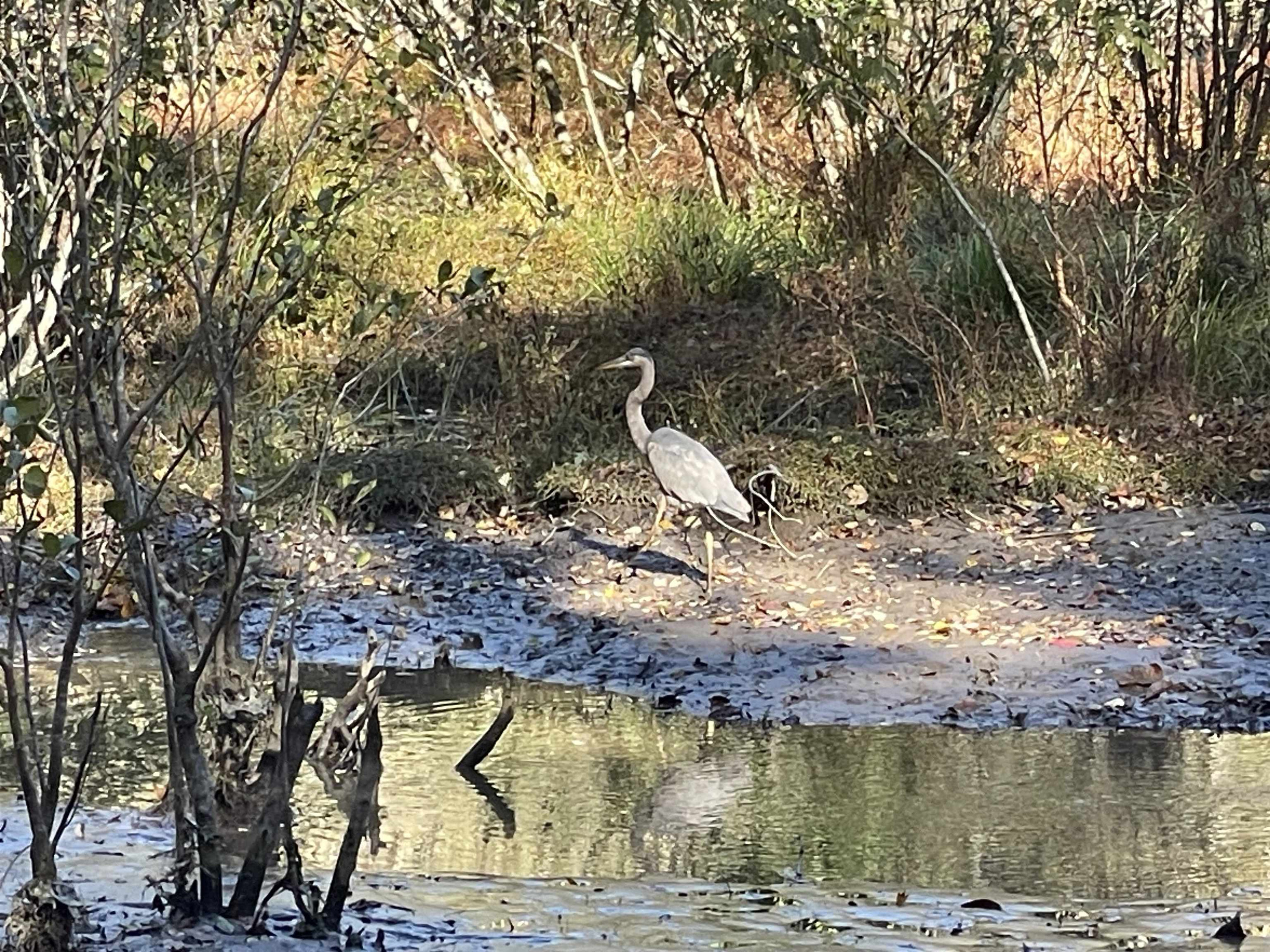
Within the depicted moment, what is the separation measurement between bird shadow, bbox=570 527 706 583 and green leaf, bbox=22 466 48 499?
20.0 feet

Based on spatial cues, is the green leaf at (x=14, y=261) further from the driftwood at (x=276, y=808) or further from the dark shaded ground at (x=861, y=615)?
the dark shaded ground at (x=861, y=615)

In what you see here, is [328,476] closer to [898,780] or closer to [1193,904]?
[898,780]

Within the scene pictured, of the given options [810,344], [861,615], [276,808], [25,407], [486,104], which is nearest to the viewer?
[25,407]

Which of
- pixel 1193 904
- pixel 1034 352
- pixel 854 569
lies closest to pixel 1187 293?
pixel 1034 352

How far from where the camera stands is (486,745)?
6711 mm

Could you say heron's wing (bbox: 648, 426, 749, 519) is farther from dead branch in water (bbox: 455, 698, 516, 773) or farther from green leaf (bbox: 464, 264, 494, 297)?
green leaf (bbox: 464, 264, 494, 297)

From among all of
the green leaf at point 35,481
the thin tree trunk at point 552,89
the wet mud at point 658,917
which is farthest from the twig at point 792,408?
the green leaf at point 35,481

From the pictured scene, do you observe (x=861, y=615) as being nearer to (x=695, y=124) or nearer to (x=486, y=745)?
(x=486, y=745)

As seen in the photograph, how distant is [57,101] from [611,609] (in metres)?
4.55

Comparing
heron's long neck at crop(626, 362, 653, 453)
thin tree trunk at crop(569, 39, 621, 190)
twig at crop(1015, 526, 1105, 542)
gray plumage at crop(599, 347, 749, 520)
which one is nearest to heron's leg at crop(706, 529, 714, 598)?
gray plumage at crop(599, 347, 749, 520)

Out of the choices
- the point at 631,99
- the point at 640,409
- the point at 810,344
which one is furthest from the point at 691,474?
the point at 631,99

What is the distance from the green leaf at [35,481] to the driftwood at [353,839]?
1017mm

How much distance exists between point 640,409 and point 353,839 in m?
6.83

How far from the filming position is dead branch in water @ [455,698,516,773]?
656 centimetres
